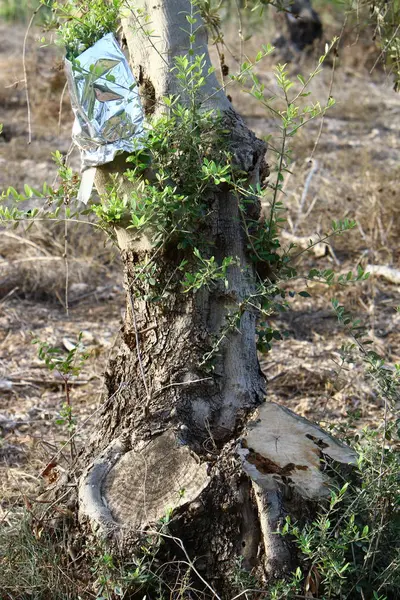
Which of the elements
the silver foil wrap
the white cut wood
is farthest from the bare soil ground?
the silver foil wrap

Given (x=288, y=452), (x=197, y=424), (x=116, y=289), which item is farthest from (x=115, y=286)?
(x=288, y=452)

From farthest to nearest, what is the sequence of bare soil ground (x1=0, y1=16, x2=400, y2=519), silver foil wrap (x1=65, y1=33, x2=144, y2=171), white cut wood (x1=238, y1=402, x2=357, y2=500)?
bare soil ground (x1=0, y1=16, x2=400, y2=519) < silver foil wrap (x1=65, y1=33, x2=144, y2=171) < white cut wood (x1=238, y1=402, x2=357, y2=500)

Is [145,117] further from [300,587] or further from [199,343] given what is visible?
[300,587]

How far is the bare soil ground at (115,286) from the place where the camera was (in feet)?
13.0

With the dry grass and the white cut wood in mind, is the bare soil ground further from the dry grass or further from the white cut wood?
the white cut wood

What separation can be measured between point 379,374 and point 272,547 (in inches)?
23.4

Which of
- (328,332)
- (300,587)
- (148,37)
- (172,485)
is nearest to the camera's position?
(300,587)

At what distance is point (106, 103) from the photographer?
7.86ft

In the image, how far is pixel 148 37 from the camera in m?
2.52

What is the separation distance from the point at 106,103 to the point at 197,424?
3.41 ft

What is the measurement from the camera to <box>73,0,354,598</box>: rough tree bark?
90.0 inches

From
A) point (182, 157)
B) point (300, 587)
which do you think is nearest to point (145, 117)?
point (182, 157)

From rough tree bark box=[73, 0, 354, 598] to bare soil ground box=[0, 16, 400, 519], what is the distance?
0.22 m

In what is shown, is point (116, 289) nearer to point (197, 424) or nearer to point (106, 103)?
point (197, 424)
